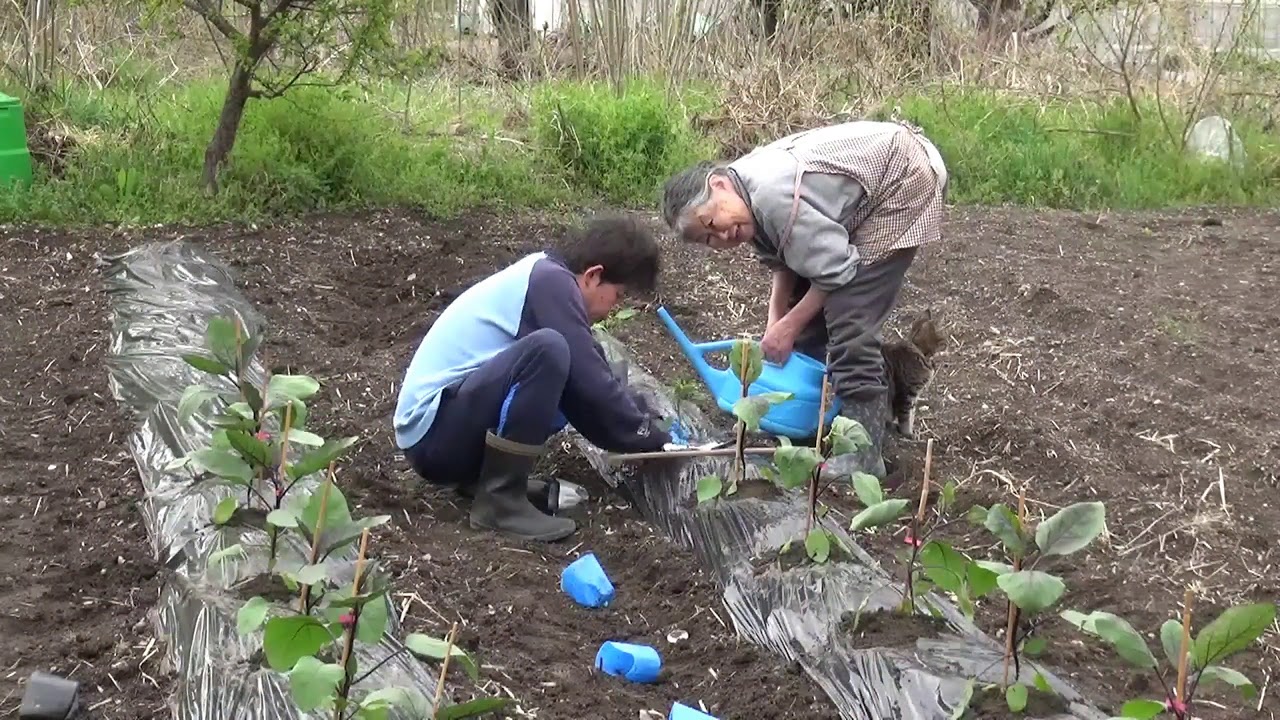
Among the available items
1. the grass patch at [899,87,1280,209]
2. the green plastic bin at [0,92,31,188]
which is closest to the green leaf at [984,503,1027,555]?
the green plastic bin at [0,92,31,188]

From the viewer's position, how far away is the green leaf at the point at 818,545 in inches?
97.2

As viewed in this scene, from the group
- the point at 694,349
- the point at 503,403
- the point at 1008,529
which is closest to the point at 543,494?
the point at 503,403

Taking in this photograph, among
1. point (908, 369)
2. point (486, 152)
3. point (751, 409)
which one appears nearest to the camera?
point (751, 409)

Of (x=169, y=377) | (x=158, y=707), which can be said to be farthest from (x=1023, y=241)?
(x=158, y=707)

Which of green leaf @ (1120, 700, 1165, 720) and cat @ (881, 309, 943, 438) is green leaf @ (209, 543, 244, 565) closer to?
green leaf @ (1120, 700, 1165, 720)

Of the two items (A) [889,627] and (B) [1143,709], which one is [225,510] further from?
(B) [1143,709]

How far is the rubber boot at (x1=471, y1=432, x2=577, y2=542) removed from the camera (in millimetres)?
2982

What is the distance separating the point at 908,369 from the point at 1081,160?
4272 millimetres

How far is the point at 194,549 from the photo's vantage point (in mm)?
2363

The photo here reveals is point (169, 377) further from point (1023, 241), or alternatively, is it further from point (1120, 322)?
point (1023, 241)

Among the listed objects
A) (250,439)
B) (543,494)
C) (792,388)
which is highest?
(250,439)

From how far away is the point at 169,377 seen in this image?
3432mm

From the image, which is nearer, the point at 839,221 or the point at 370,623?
the point at 370,623

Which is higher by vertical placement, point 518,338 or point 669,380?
point 518,338
